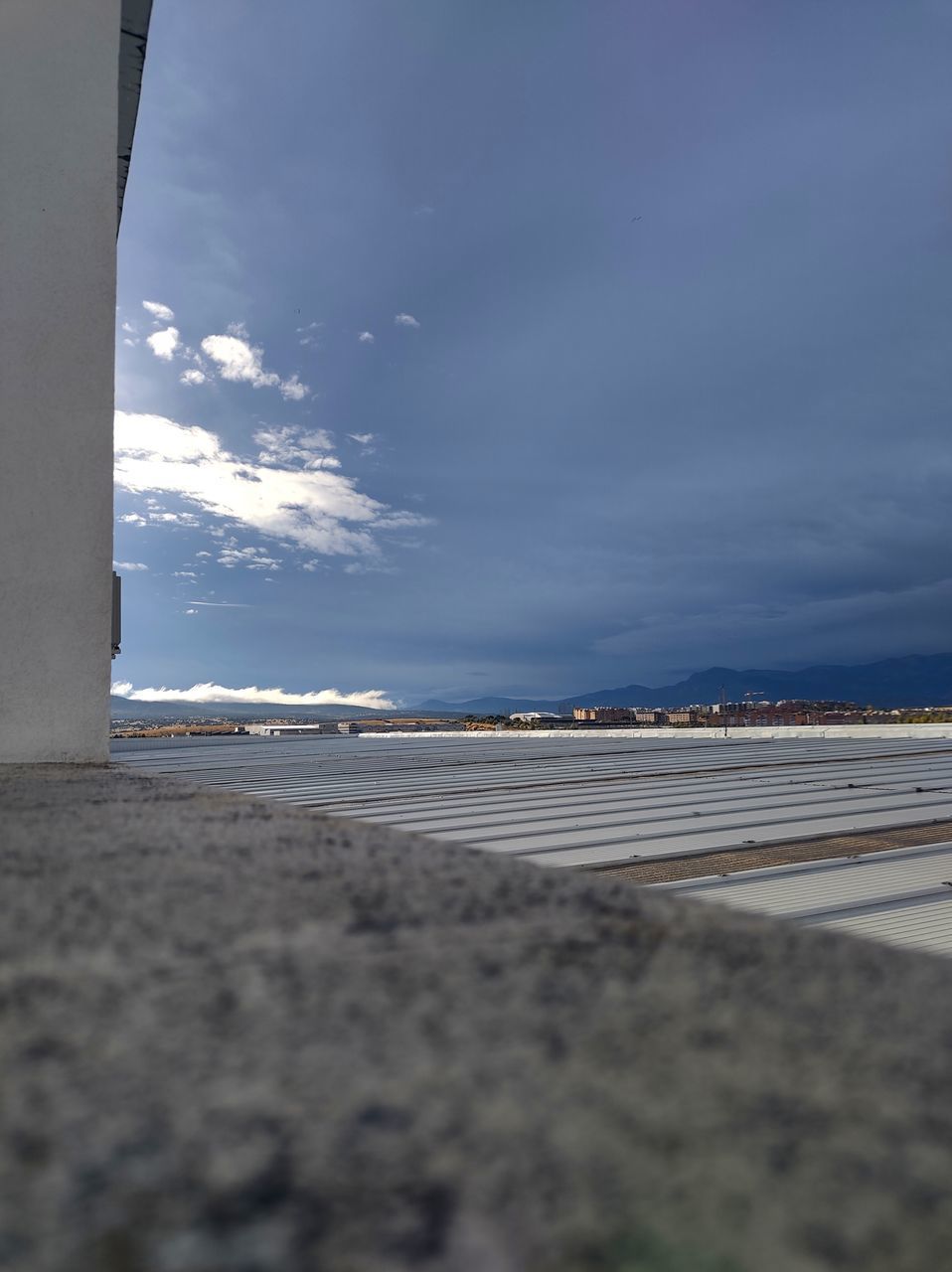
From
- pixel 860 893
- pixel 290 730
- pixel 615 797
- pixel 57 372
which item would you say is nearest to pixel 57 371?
pixel 57 372

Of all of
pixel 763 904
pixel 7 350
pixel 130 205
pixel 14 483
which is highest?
pixel 130 205

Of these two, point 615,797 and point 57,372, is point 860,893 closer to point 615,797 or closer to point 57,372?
point 615,797

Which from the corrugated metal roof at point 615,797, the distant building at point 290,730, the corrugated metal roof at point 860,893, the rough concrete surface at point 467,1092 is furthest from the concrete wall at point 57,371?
the distant building at point 290,730

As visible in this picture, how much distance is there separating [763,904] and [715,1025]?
11.8 ft

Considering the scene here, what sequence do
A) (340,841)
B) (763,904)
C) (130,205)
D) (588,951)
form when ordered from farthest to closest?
(130,205) < (763,904) < (340,841) < (588,951)

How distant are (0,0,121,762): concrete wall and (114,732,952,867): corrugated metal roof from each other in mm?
1904

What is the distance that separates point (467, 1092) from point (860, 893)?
428 centimetres

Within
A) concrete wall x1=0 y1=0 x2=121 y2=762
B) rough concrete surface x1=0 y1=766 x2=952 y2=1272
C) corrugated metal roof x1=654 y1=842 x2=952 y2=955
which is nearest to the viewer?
rough concrete surface x1=0 y1=766 x2=952 y2=1272

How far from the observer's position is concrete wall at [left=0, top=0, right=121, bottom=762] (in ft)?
19.0

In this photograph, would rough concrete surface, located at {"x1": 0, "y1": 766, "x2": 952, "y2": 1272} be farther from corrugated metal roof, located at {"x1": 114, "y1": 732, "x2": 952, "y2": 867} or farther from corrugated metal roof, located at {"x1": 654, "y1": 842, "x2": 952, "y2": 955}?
corrugated metal roof, located at {"x1": 114, "y1": 732, "x2": 952, "y2": 867}

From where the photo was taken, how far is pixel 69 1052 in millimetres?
569

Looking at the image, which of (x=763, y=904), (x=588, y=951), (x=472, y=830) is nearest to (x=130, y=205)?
(x=472, y=830)

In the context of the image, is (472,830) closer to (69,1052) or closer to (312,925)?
(312,925)

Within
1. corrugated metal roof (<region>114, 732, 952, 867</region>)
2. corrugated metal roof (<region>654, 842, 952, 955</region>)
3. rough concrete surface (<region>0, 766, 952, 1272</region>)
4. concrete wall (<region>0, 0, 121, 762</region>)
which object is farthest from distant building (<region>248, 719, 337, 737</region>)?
rough concrete surface (<region>0, 766, 952, 1272</region>)
